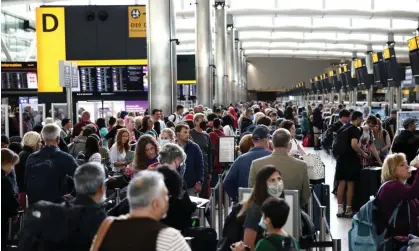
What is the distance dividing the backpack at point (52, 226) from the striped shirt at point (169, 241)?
3.34 ft

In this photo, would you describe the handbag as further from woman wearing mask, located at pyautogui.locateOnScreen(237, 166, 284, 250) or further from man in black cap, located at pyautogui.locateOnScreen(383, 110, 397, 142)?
man in black cap, located at pyautogui.locateOnScreen(383, 110, 397, 142)

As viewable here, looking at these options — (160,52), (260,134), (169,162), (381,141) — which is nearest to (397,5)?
(160,52)

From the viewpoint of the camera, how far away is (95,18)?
2558 centimetres

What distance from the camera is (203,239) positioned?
6.15 m

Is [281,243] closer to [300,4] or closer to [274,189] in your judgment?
[274,189]

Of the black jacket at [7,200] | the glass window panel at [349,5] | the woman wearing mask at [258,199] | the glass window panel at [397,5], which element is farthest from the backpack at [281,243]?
the glass window panel at [349,5]

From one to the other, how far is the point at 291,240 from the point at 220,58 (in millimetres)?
38622

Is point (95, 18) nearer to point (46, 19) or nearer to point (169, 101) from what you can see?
point (46, 19)

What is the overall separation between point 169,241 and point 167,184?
6.28ft

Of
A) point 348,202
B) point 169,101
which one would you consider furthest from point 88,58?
point 348,202

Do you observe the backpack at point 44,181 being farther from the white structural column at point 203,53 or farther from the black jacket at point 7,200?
the white structural column at point 203,53

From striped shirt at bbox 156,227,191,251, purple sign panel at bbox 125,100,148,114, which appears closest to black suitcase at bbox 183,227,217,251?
striped shirt at bbox 156,227,191,251

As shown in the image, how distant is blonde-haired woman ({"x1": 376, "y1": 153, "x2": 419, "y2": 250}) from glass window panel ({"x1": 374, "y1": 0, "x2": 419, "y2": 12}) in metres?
38.2

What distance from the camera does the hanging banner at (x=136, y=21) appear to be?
Answer: 24812mm
